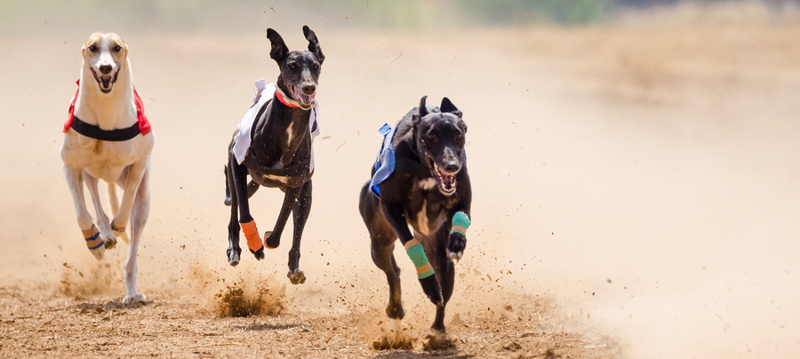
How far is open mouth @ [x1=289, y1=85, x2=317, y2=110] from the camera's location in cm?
720

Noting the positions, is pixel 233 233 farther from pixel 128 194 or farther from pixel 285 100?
pixel 285 100

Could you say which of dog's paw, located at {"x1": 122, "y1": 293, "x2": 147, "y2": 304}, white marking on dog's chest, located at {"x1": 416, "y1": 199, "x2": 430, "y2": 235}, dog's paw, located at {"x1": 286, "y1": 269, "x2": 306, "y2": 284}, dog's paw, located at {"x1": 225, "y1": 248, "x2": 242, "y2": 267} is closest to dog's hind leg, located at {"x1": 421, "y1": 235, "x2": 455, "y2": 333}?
white marking on dog's chest, located at {"x1": 416, "y1": 199, "x2": 430, "y2": 235}

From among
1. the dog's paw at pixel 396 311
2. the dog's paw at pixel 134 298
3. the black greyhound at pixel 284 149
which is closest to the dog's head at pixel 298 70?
the black greyhound at pixel 284 149

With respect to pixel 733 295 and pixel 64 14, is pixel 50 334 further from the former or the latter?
pixel 64 14

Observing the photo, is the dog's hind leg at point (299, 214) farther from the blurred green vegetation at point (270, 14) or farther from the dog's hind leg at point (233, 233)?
the blurred green vegetation at point (270, 14)

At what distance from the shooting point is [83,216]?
7703 mm

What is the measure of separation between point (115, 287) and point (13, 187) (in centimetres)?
362

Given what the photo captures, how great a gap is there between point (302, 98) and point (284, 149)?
17.9 inches

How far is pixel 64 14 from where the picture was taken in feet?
57.7

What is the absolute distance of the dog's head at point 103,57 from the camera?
7477mm

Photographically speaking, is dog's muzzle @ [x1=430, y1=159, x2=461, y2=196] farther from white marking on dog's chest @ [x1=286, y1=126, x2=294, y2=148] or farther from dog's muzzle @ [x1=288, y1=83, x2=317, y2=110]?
white marking on dog's chest @ [x1=286, y1=126, x2=294, y2=148]

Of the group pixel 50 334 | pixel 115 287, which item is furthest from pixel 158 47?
pixel 50 334

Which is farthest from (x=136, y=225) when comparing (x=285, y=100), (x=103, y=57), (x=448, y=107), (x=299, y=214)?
(x=448, y=107)

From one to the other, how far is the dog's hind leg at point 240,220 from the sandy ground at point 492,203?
477 millimetres
